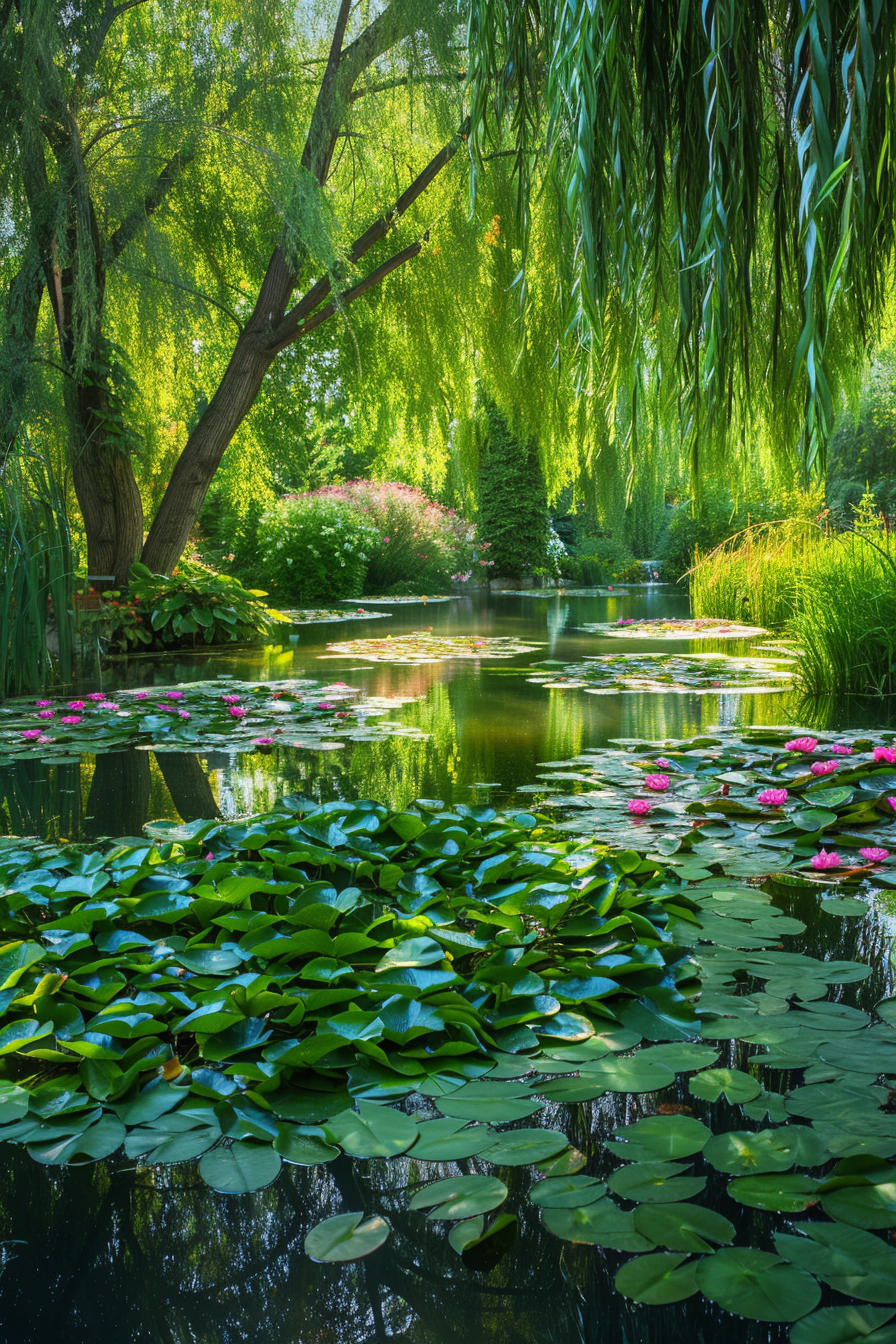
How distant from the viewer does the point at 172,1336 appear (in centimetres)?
93

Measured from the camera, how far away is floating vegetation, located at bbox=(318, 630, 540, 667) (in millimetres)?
7250

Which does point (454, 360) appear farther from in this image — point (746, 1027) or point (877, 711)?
point (746, 1027)

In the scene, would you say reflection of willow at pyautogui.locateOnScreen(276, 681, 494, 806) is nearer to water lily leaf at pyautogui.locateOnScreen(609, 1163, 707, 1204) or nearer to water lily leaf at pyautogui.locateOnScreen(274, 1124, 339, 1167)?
water lily leaf at pyautogui.locateOnScreen(274, 1124, 339, 1167)

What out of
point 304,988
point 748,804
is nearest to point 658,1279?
point 304,988

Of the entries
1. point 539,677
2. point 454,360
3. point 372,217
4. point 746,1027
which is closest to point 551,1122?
point 746,1027

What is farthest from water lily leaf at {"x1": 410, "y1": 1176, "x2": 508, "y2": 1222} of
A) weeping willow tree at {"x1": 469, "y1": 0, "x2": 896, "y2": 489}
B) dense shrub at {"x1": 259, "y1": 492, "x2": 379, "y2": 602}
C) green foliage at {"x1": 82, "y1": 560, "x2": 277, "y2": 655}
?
dense shrub at {"x1": 259, "y1": 492, "x2": 379, "y2": 602}

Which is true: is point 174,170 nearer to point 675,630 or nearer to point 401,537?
point 675,630

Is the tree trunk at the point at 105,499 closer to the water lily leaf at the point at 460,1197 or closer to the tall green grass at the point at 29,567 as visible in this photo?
the tall green grass at the point at 29,567

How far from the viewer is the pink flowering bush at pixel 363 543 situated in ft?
49.6

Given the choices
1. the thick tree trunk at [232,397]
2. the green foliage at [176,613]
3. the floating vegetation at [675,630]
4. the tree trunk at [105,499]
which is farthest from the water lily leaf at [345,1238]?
the floating vegetation at [675,630]

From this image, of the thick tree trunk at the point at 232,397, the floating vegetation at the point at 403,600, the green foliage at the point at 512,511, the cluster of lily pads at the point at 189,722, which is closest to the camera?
the cluster of lily pads at the point at 189,722

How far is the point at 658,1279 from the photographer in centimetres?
94

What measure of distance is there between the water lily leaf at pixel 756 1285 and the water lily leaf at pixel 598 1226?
0.07m

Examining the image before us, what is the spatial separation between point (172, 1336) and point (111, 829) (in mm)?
1875
